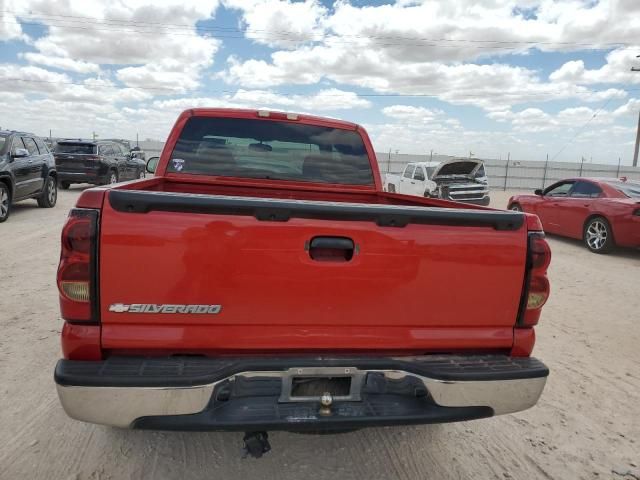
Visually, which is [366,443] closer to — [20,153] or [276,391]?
[276,391]

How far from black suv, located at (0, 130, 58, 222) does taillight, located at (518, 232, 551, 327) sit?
34.3 ft

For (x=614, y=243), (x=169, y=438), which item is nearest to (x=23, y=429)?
(x=169, y=438)

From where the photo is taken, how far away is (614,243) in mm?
8758

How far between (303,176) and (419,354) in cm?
218

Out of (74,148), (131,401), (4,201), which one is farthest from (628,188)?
(74,148)

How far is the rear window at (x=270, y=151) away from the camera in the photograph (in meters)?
3.94

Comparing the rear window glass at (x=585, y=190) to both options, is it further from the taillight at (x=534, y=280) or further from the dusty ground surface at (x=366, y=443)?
the taillight at (x=534, y=280)

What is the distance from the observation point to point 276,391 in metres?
2.09

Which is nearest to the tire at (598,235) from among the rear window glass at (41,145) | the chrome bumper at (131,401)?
the chrome bumper at (131,401)

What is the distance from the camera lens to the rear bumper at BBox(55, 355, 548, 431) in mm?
1948

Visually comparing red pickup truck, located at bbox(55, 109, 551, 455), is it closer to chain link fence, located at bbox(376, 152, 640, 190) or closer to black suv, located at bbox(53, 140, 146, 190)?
black suv, located at bbox(53, 140, 146, 190)

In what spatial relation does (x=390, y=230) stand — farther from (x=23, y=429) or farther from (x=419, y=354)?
(x=23, y=429)

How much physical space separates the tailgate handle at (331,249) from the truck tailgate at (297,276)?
0.02 metres

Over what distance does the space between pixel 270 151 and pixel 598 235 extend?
25.6ft
